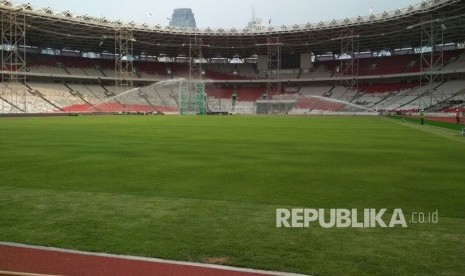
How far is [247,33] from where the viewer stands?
77188mm

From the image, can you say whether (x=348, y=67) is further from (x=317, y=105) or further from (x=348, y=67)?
Answer: (x=317, y=105)

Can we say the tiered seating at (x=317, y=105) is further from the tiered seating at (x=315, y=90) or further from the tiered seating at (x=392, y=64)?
the tiered seating at (x=392, y=64)

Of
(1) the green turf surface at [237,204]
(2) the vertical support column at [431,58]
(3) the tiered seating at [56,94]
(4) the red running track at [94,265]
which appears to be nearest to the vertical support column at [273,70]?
(2) the vertical support column at [431,58]

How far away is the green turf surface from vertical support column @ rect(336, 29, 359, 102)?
6154 cm

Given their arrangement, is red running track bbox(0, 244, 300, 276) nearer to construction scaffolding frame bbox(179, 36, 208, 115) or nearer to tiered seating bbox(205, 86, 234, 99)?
construction scaffolding frame bbox(179, 36, 208, 115)

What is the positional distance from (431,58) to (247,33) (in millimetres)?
30603

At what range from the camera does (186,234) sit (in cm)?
655

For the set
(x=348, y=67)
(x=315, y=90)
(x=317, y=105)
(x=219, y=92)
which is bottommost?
(x=317, y=105)

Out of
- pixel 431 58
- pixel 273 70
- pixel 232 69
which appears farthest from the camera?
pixel 232 69

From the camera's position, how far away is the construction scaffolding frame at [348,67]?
73669 millimetres

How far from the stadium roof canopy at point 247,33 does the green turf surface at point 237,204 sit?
1969 inches

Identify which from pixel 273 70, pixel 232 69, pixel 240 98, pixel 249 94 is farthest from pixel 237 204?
pixel 232 69

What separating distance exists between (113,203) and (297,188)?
3994 mm

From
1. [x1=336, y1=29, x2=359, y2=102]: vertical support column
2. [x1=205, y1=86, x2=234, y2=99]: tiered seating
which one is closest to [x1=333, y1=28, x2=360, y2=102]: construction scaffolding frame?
[x1=336, y1=29, x2=359, y2=102]: vertical support column
